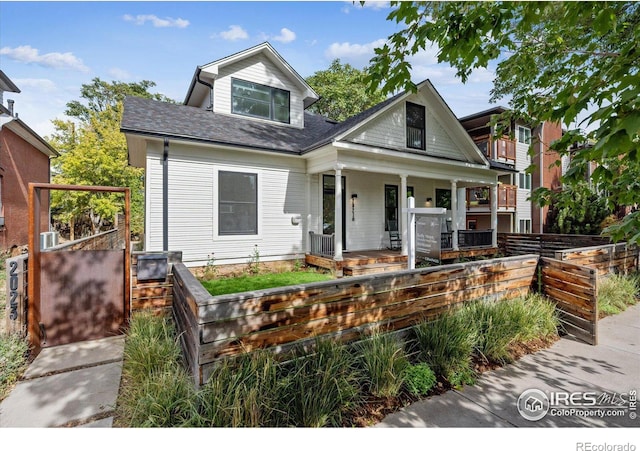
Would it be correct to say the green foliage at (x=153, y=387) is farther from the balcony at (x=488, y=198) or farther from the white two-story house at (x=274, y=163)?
the balcony at (x=488, y=198)

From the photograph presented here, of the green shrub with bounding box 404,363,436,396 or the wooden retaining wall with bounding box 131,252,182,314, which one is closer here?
the green shrub with bounding box 404,363,436,396

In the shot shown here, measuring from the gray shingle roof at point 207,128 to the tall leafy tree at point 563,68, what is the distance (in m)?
5.56

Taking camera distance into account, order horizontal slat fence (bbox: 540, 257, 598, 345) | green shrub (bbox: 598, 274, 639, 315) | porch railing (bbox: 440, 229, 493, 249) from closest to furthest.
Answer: horizontal slat fence (bbox: 540, 257, 598, 345), green shrub (bbox: 598, 274, 639, 315), porch railing (bbox: 440, 229, 493, 249)

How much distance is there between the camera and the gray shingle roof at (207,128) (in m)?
7.48

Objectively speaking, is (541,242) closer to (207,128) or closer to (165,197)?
(207,128)

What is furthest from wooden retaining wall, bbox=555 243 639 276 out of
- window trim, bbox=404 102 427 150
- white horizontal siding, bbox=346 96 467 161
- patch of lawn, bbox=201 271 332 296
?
patch of lawn, bbox=201 271 332 296

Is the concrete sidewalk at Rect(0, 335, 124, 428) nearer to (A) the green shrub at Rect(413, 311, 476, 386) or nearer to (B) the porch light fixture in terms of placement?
(A) the green shrub at Rect(413, 311, 476, 386)

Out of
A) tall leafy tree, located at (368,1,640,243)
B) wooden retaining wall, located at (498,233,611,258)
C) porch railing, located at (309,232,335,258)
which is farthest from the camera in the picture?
wooden retaining wall, located at (498,233,611,258)

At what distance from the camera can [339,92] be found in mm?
22359

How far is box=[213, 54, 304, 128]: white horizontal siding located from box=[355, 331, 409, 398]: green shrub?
9.07 metres

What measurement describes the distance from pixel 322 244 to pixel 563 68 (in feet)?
22.5

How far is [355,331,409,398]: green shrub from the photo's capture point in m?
3.12

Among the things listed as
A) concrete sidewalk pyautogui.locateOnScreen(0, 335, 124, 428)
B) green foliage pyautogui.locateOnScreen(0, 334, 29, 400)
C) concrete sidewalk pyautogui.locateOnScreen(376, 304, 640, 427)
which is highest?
green foliage pyautogui.locateOnScreen(0, 334, 29, 400)
